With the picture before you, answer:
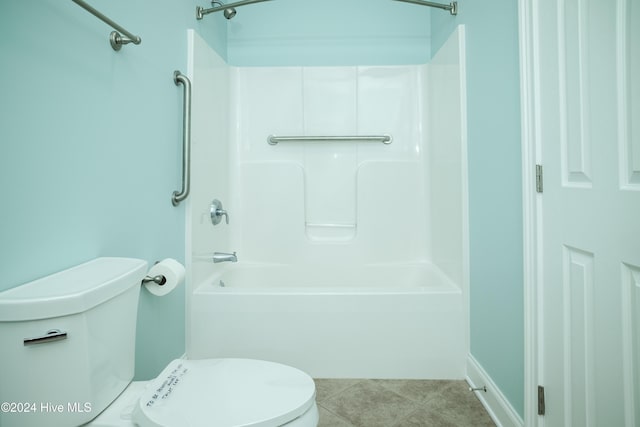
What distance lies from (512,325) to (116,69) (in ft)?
5.46

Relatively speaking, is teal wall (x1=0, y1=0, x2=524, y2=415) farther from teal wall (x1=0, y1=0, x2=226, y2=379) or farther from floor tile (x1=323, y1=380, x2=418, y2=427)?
floor tile (x1=323, y1=380, x2=418, y2=427)

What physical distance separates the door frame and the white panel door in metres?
0.01

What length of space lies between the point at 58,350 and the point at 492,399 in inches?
60.1

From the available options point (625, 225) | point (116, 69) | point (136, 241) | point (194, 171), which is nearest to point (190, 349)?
point (136, 241)

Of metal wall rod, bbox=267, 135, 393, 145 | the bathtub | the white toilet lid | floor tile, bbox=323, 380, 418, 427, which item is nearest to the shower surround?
metal wall rod, bbox=267, 135, 393, 145

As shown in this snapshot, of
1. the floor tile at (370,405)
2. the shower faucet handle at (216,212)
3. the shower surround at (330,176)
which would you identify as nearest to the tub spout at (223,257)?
the shower surround at (330,176)

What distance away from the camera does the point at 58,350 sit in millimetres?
759

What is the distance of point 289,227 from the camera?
2.42 m

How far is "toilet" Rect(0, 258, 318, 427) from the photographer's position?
732 millimetres

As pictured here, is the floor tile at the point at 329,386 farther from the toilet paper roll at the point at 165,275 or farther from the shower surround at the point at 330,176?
the toilet paper roll at the point at 165,275

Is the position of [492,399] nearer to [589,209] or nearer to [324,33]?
[589,209]

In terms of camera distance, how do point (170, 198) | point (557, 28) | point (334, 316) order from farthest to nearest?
point (334, 316), point (170, 198), point (557, 28)

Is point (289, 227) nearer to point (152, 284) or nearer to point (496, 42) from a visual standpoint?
point (152, 284)

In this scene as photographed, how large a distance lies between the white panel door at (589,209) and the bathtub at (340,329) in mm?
625
